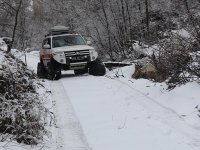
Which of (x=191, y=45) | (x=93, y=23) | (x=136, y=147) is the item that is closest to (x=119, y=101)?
(x=191, y=45)

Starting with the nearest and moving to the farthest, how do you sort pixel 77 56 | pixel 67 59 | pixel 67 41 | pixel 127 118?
pixel 127 118, pixel 67 59, pixel 77 56, pixel 67 41

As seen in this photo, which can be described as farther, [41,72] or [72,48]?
[41,72]

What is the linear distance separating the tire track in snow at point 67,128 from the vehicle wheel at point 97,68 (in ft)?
17.1

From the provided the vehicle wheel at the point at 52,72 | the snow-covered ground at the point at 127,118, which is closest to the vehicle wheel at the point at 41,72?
the vehicle wheel at the point at 52,72

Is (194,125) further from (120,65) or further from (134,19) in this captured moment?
(134,19)

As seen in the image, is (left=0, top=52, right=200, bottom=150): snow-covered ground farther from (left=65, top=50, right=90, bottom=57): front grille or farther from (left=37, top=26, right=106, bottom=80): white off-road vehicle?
(left=65, top=50, right=90, bottom=57): front grille

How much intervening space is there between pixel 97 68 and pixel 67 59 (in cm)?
115

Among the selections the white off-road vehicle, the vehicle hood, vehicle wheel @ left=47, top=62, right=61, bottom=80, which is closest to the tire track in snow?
vehicle wheel @ left=47, top=62, right=61, bottom=80

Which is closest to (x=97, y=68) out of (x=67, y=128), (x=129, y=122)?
(x=129, y=122)

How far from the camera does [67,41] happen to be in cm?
1794

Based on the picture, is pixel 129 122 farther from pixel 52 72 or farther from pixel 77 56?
pixel 77 56

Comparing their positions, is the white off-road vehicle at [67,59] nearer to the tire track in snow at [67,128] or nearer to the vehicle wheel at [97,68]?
the vehicle wheel at [97,68]

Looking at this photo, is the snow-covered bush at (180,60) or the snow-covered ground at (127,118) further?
the snow-covered bush at (180,60)

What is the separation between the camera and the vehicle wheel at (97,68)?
16594 mm
